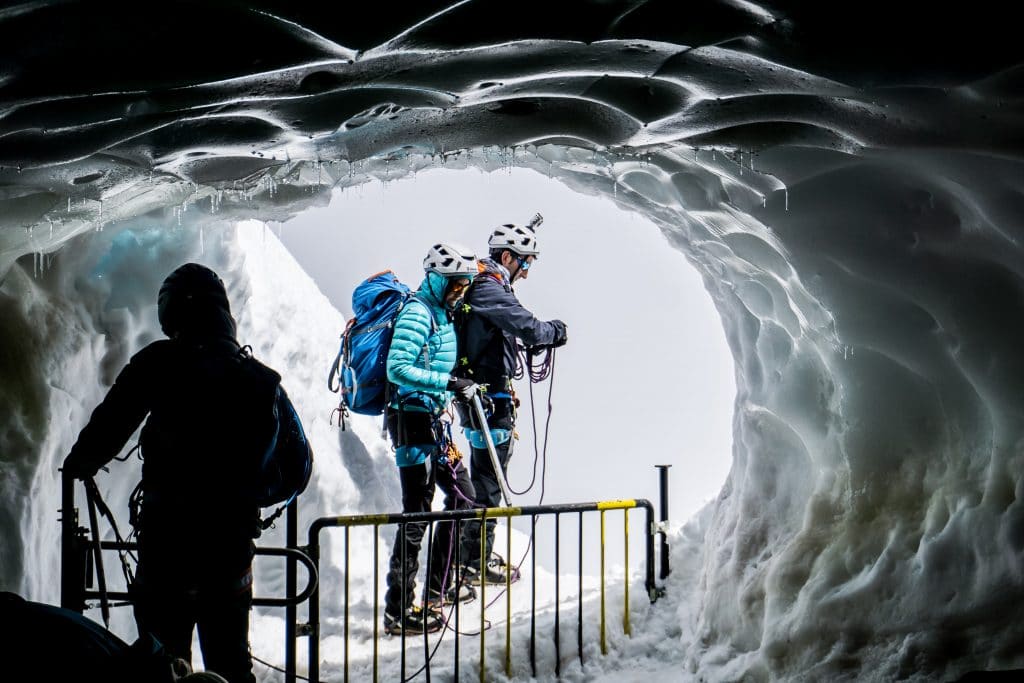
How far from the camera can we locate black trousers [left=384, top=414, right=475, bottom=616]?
5.39m

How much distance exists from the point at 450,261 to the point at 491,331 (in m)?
0.75

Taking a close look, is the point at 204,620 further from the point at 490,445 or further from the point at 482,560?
the point at 490,445

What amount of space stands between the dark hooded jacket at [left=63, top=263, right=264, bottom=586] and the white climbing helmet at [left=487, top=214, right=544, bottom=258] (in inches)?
121

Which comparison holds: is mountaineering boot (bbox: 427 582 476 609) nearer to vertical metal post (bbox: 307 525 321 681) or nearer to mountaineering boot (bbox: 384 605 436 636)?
mountaineering boot (bbox: 384 605 436 636)

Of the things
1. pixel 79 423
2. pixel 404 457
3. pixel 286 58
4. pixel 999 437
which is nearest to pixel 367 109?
pixel 286 58

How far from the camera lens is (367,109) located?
A: 150 inches

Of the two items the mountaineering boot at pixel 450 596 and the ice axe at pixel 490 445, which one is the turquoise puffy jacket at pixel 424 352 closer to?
the ice axe at pixel 490 445

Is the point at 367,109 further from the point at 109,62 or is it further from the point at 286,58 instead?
the point at 109,62

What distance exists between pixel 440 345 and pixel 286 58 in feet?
8.63

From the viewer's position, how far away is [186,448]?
3322 millimetres

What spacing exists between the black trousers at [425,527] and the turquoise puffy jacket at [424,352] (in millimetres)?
278

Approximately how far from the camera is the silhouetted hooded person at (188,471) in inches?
129

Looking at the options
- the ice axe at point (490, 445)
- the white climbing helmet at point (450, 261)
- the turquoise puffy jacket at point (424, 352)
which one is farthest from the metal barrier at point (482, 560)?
the white climbing helmet at point (450, 261)

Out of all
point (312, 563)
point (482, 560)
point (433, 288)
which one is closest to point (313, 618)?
point (312, 563)
